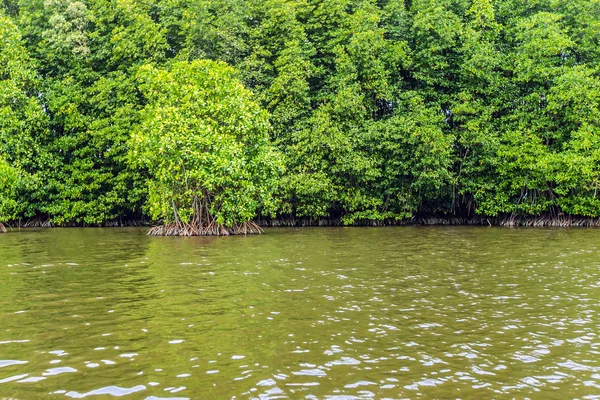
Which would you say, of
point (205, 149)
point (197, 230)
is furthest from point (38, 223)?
point (205, 149)

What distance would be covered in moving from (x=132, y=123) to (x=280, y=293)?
111 feet

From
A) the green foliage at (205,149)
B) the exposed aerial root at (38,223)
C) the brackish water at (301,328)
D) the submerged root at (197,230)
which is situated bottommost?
the brackish water at (301,328)

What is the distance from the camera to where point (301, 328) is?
9555mm

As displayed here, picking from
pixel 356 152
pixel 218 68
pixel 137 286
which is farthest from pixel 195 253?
pixel 356 152

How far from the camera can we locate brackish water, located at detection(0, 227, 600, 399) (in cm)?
682

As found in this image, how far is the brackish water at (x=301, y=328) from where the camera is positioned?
6824 millimetres

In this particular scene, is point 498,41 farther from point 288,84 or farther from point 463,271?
point 463,271

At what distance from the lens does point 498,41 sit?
44.4 m

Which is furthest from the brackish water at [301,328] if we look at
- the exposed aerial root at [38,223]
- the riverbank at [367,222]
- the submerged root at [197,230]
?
Answer: the exposed aerial root at [38,223]

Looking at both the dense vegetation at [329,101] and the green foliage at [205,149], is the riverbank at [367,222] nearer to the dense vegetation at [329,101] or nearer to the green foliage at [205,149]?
the dense vegetation at [329,101]

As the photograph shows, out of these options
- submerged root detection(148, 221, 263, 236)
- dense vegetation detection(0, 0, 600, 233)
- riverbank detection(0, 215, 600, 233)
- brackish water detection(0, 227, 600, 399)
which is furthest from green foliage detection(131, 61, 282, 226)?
brackish water detection(0, 227, 600, 399)

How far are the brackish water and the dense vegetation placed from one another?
1800 centimetres

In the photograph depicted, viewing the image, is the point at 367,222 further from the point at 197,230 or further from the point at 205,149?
the point at 205,149

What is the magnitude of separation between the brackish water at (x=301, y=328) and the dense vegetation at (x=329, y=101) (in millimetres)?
17997
